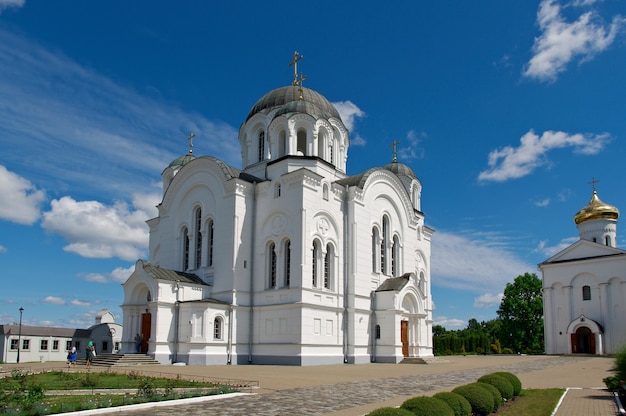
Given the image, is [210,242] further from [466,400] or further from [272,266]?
[466,400]

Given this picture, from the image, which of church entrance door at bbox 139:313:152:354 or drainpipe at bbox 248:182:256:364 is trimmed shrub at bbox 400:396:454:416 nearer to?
drainpipe at bbox 248:182:256:364

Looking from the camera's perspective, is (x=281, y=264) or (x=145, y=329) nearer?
(x=281, y=264)

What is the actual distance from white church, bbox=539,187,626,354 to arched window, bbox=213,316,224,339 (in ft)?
106

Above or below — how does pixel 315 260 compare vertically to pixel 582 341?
above

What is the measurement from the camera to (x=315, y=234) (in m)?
30.3

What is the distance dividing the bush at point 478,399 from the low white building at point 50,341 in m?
32.4

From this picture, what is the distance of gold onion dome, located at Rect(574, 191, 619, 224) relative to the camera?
175ft

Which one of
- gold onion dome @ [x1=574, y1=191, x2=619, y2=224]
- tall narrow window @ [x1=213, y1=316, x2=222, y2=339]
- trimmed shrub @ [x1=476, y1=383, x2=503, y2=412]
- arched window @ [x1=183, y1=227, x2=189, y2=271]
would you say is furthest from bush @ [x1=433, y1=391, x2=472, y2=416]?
gold onion dome @ [x1=574, y1=191, x2=619, y2=224]

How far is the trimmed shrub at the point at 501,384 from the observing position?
1335cm

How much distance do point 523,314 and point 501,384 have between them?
50236 millimetres

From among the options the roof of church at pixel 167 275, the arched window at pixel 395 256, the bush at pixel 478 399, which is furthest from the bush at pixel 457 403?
the arched window at pixel 395 256

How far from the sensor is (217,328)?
29.3m

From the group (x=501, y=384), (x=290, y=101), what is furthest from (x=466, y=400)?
(x=290, y=101)

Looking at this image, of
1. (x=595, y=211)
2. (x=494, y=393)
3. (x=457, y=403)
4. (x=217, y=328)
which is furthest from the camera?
(x=595, y=211)
